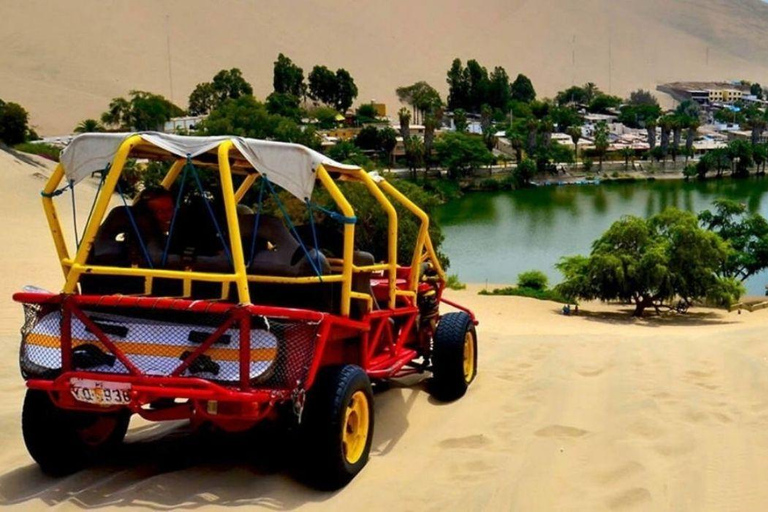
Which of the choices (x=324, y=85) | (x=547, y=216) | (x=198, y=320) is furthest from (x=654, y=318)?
(x=324, y=85)

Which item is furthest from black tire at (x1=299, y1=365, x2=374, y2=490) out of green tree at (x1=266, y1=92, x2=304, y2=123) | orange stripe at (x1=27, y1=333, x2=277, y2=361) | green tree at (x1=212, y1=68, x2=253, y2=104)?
green tree at (x1=212, y1=68, x2=253, y2=104)

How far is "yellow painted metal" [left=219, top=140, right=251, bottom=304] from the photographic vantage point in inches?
204

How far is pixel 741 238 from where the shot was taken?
121ft

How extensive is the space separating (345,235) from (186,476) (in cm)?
176

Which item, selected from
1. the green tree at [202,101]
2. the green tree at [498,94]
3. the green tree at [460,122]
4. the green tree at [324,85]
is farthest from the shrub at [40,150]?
the green tree at [498,94]

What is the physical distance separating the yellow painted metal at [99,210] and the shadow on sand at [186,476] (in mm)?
1197

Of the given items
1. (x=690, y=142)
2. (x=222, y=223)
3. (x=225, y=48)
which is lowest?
(x=222, y=223)

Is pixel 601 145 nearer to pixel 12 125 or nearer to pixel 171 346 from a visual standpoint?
pixel 12 125

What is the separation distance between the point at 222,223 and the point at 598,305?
87.3ft

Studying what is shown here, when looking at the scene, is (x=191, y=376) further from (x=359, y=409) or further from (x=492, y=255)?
(x=492, y=255)

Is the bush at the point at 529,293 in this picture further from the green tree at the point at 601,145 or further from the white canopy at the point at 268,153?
the green tree at the point at 601,145

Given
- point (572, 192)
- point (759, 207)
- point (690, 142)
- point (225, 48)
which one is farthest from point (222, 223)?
point (225, 48)

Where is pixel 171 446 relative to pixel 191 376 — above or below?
below

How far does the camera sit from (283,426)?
6.32 meters
